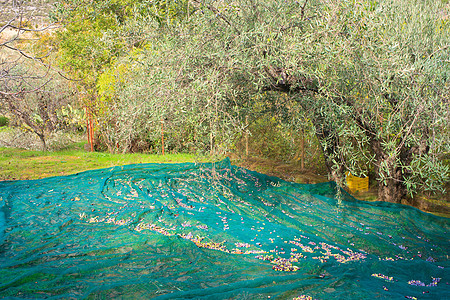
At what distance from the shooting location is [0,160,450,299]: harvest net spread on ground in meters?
3.41

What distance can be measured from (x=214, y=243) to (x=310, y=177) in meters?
4.26

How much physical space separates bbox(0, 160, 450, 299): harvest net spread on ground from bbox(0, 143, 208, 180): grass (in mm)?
2027

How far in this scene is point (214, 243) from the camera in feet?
15.3

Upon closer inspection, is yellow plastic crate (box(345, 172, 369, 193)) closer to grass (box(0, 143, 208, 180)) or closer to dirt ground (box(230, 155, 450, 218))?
dirt ground (box(230, 155, 450, 218))

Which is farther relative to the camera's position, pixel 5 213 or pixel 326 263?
pixel 5 213

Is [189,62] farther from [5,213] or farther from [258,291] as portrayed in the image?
[5,213]

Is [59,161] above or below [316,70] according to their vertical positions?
below

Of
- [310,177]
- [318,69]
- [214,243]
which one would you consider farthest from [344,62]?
[310,177]

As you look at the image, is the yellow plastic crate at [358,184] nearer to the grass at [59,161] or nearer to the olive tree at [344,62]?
the olive tree at [344,62]

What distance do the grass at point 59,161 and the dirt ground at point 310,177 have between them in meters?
1.80

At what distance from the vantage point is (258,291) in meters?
3.30

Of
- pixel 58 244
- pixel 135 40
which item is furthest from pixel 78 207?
pixel 135 40

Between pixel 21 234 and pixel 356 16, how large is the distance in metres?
5.70

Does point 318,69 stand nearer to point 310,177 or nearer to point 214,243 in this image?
point 214,243
